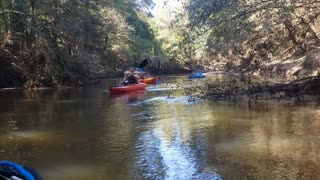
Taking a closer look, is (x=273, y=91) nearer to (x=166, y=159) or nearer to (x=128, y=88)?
(x=128, y=88)

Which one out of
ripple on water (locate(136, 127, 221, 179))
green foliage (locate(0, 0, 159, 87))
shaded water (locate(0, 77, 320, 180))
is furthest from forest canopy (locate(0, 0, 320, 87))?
ripple on water (locate(136, 127, 221, 179))

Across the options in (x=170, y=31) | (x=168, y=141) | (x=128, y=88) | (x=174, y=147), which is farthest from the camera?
(x=170, y=31)

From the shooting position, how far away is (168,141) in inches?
350

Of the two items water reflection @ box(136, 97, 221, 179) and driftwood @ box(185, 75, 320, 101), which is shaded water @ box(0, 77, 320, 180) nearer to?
water reflection @ box(136, 97, 221, 179)

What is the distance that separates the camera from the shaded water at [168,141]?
6727mm

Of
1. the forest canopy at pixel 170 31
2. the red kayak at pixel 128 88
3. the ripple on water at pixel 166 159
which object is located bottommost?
the ripple on water at pixel 166 159

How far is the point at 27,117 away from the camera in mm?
12914

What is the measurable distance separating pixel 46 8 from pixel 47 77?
13.5 ft

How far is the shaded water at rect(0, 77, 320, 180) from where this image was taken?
673 centimetres

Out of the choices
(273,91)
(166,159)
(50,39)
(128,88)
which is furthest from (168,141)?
(50,39)

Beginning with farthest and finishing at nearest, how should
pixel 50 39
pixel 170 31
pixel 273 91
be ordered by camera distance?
pixel 170 31 → pixel 50 39 → pixel 273 91

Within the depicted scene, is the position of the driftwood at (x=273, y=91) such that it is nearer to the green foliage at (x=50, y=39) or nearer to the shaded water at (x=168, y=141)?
the shaded water at (x=168, y=141)

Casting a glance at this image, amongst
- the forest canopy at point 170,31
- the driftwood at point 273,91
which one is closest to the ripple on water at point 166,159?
the forest canopy at point 170,31

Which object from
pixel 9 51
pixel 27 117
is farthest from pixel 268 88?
pixel 9 51
